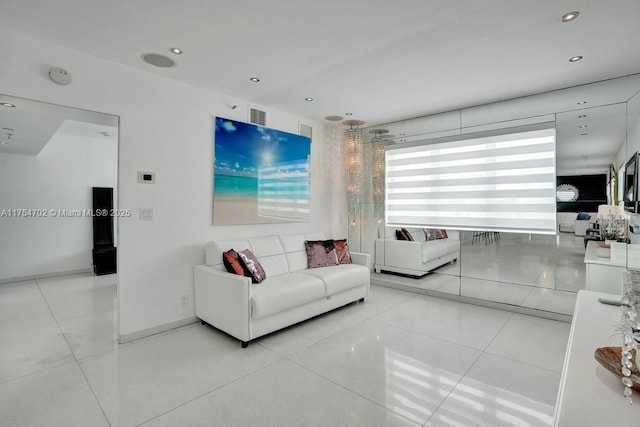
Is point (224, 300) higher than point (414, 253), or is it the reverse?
point (414, 253)

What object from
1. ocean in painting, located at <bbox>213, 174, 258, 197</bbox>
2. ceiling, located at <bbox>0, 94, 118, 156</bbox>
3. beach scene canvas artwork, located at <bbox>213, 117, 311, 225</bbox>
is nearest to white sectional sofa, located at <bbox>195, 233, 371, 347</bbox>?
beach scene canvas artwork, located at <bbox>213, 117, 311, 225</bbox>

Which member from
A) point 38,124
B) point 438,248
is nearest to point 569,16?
point 438,248

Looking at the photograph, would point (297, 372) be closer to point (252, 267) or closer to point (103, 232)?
point (252, 267)

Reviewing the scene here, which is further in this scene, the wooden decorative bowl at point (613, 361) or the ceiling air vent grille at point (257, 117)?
the ceiling air vent grille at point (257, 117)

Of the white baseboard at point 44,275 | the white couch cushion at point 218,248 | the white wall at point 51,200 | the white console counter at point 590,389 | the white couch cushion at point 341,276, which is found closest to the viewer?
the white console counter at point 590,389

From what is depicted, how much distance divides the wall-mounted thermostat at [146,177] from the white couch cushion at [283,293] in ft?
5.02

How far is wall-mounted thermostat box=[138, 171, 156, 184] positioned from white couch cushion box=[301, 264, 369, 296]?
6.53 ft

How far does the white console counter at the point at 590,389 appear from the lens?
0.83 metres

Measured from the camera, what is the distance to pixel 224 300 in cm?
307

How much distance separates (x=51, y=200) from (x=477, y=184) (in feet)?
24.4

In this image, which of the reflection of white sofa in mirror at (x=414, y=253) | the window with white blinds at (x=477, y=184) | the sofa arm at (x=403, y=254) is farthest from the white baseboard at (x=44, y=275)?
the window with white blinds at (x=477, y=184)

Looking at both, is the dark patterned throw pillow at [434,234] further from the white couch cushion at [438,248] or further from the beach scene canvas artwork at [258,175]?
the beach scene canvas artwork at [258,175]

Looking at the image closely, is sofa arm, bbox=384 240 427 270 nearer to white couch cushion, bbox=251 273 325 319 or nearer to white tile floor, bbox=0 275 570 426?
white tile floor, bbox=0 275 570 426

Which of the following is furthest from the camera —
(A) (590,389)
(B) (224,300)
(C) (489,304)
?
(C) (489,304)
